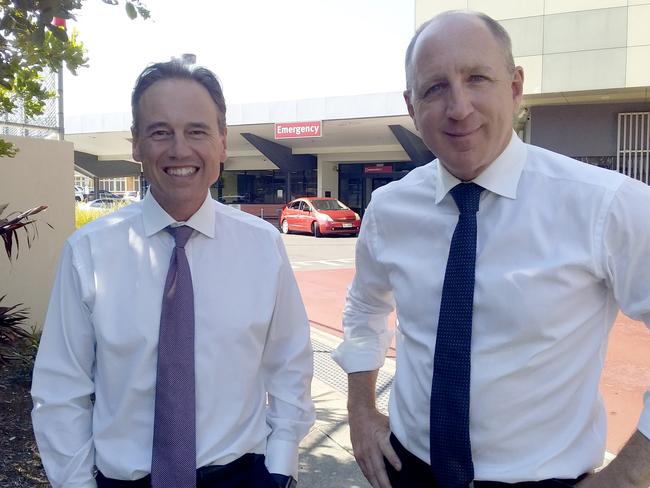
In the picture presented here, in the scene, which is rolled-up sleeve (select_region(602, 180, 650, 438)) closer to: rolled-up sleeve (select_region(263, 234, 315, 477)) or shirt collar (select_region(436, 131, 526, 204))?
shirt collar (select_region(436, 131, 526, 204))

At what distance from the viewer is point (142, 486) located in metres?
1.81

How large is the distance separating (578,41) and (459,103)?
1609cm

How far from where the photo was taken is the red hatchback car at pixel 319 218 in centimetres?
2233

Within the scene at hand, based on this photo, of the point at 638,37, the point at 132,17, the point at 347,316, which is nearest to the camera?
the point at 347,316

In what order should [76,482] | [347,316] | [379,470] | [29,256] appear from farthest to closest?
[29,256], [347,316], [379,470], [76,482]

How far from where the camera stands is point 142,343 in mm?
1804

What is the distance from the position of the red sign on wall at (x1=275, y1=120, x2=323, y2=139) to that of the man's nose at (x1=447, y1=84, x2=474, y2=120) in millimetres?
23091

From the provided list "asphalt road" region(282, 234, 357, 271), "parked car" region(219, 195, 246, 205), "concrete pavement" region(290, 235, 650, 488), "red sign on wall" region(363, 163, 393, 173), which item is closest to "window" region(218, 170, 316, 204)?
"parked car" region(219, 195, 246, 205)

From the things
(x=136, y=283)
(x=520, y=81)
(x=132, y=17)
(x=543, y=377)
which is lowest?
(x=543, y=377)

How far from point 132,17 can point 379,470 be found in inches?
112

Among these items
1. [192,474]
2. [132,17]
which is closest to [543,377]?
[192,474]

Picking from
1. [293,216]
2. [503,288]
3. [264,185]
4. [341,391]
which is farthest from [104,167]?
[503,288]

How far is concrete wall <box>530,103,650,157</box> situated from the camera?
57.0 ft

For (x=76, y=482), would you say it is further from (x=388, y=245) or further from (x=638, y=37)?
(x=638, y=37)
